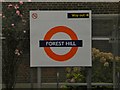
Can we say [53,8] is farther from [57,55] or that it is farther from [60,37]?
[57,55]

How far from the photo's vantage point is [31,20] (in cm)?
752

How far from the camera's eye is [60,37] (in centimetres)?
747

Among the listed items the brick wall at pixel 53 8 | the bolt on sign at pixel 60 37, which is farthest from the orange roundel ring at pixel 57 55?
the brick wall at pixel 53 8

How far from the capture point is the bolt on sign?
7438mm

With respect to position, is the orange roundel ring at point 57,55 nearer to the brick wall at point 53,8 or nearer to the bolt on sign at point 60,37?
the bolt on sign at point 60,37

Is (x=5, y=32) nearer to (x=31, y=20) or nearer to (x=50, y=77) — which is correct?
(x=31, y=20)

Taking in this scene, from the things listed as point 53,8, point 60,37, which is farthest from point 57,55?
point 53,8

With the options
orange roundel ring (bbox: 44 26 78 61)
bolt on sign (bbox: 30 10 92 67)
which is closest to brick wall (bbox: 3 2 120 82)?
bolt on sign (bbox: 30 10 92 67)

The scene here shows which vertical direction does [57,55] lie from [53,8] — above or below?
below

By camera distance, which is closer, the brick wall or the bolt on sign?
the bolt on sign

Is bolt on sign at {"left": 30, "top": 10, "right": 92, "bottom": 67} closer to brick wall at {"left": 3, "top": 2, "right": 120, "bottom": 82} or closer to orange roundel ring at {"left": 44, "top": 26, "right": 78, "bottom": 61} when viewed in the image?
orange roundel ring at {"left": 44, "top": 26, "right": 78, "bottom": 61}

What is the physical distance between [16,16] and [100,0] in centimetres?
165

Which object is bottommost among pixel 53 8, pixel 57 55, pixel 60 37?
pixel 57 55

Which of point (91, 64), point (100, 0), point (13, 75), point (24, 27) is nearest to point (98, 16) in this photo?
point (100, 0)
